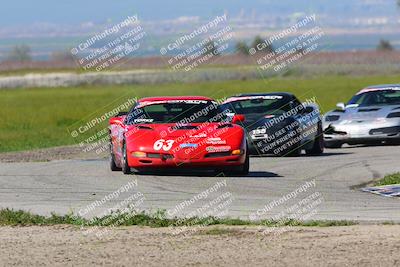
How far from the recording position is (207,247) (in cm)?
1198

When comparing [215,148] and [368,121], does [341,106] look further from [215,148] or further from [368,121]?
[215,148]

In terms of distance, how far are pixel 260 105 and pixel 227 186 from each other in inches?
305

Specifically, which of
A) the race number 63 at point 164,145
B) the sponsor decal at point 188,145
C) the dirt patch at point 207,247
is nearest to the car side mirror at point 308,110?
the sponsor decal at point 188,145

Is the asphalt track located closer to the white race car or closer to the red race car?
the red race car

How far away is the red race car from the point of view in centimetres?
1969

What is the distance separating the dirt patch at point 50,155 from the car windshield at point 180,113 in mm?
4407

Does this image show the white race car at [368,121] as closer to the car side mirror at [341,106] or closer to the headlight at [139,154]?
the car side mirror at [341,106]

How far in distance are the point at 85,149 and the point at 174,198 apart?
12178 millimetres

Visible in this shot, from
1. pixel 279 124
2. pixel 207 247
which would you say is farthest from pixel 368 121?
pixel 207 247

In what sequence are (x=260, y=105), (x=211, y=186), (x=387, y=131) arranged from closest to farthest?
(x=211, y=186) → (x=260, y=105) → (x=387, y=131)

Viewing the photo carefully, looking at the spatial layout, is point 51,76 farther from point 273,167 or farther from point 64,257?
point 64,257

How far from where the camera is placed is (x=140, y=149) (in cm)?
1973

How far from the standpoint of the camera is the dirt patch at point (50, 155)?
25.3m

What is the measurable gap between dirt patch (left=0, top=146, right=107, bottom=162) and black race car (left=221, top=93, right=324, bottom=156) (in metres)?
3.08
